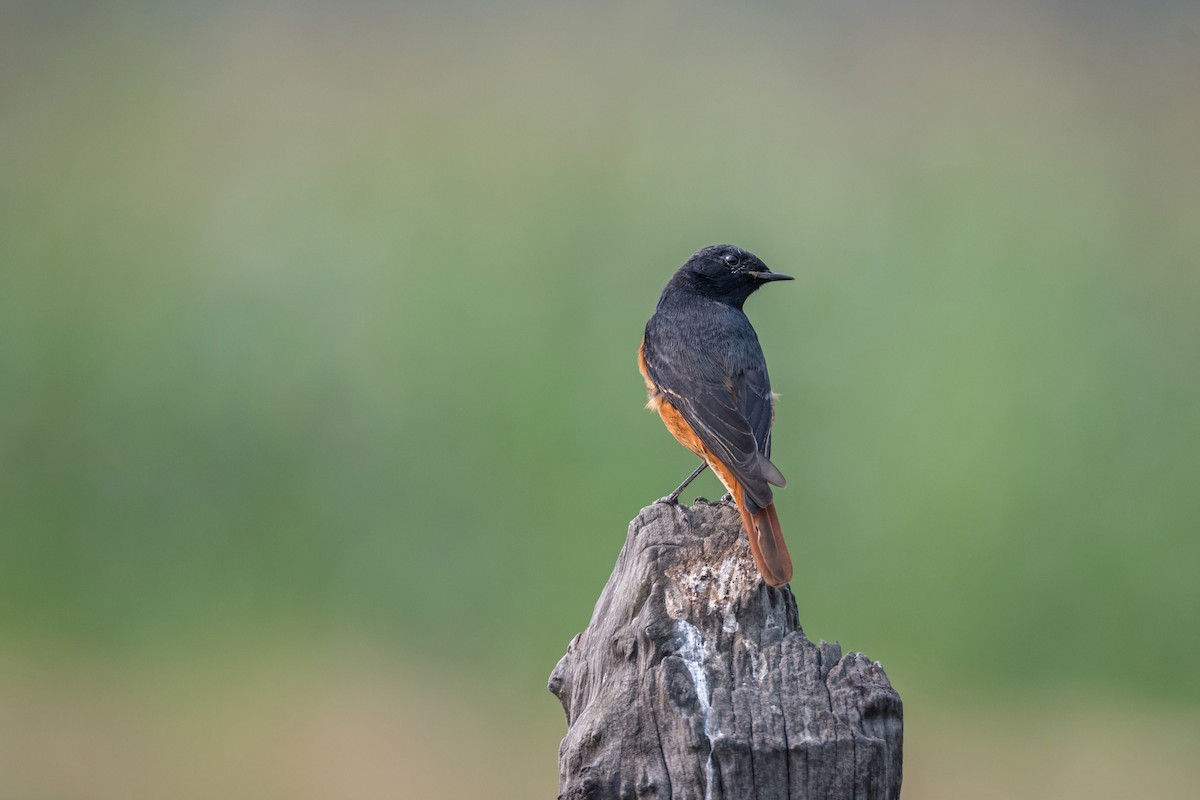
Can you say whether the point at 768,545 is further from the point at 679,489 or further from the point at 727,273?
the point at 727,273

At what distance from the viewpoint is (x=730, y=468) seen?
10.4 feet

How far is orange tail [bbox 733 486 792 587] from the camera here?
2.44 m

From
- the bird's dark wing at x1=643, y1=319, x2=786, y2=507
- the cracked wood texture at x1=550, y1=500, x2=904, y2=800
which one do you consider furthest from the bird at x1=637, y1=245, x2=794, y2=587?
the cracked wood texture at x1=550, y1=500, x2=904, y2=800

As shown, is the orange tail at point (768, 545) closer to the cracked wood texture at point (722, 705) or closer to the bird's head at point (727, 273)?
the cracked wood texture at point (722, 705)

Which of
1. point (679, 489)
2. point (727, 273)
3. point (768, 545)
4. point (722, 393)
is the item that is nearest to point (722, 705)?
point (768, 545)

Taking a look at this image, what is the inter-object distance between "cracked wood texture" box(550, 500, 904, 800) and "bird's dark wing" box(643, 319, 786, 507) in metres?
0.80

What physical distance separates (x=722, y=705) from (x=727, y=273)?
238cm

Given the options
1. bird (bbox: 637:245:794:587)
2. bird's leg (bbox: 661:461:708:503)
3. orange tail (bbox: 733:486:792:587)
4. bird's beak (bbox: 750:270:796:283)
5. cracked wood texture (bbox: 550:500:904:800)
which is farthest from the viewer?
bird's beak (bbox: 750:270:796:283)

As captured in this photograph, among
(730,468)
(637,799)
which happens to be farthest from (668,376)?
(637,799)

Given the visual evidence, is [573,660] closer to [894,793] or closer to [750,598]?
[750,598]

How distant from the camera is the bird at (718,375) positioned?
3148 mm

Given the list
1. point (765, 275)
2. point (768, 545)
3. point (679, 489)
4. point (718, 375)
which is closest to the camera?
point (768, 545)

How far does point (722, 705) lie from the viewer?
2018mm

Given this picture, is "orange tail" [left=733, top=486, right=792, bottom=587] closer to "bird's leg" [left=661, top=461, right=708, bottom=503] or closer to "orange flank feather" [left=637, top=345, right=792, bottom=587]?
"orange flank feather" [left=637, top=345, right=792, bottom=587]
